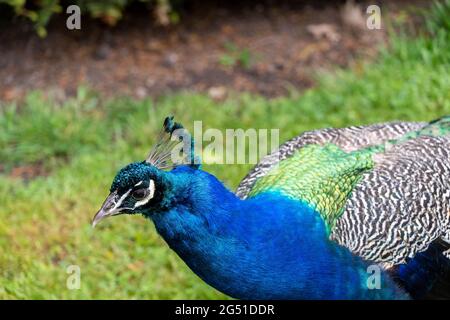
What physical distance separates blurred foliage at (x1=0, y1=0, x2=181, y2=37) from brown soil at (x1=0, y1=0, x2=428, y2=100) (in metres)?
0.11

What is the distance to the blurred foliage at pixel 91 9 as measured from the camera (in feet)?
13.4

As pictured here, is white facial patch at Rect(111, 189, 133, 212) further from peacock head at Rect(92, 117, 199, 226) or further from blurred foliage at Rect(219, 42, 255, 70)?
blurred foliage at Rect(219, 42, 255, 70)

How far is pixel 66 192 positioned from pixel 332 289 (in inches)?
67.3

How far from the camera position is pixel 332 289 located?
226 cm

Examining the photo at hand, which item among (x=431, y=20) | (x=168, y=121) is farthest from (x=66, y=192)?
(x=431, y=20)

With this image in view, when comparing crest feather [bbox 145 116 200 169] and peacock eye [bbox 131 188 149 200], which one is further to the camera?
crest feather [bbox 145 116 200 169]

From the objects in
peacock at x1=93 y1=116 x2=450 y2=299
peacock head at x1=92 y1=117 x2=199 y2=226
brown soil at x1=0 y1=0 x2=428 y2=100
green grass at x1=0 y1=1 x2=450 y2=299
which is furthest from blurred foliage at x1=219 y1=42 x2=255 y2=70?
peacock head at x1=92 y1=117 x2=199 y2=226

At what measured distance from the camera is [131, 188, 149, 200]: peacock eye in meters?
2.02

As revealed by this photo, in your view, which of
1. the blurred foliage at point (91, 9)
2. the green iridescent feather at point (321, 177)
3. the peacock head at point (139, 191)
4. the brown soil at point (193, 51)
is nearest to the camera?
the peacock head at point (139, 191)

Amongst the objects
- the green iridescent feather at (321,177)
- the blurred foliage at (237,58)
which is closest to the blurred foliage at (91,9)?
the blurred foliage at (237,58)

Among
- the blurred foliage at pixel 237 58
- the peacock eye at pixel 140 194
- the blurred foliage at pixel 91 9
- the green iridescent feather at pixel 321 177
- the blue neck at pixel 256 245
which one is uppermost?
the blurred foliage at pixel 91 9

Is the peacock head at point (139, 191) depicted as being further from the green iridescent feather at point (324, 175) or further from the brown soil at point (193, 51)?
the brown soil at point (193, 51)

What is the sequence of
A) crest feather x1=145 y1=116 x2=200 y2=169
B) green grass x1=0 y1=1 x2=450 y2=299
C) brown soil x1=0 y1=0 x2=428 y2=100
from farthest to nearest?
brown soil x1=0 y1=0 x2=428 y2=100 → green grass x1=0 y1=1 x2=450 y2=299 → crest feather x1=145 y1=116 x2=200 y2=169

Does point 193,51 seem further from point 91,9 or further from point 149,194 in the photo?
point 149,194
